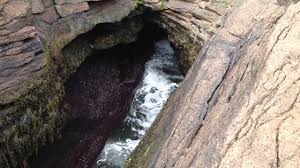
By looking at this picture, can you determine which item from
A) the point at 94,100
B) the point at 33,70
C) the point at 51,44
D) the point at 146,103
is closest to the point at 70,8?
the point at 51,44

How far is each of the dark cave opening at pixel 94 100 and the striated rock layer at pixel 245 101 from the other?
3341 mm

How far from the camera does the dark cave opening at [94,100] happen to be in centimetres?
920

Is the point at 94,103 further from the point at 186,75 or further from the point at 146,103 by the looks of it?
the point at 186,75

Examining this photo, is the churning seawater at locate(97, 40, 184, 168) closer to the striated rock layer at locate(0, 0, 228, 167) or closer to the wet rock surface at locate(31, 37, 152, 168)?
the wet rock surface at locate(31, 37, 152, 168)

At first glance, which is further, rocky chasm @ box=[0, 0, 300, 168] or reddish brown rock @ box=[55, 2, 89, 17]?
reddish brown rock @ box=[55, 2, 89, 17]

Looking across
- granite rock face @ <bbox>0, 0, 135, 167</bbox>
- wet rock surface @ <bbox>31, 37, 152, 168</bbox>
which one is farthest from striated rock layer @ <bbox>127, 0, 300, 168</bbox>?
wet rock surface @ <bbox>31, 37, 152, 168</bbox>

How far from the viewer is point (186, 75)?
7.28 metres

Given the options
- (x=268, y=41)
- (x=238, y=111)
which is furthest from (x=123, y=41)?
(x=238, y=111)

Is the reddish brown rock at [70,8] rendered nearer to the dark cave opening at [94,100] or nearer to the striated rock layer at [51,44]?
the striated rock layer at [51,44]

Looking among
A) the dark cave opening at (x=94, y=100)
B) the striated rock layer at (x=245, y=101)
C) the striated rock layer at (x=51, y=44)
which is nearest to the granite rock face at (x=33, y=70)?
the striated rock layer at (x=51, y=44)

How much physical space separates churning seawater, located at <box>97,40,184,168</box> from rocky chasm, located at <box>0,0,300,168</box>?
0.34 metres

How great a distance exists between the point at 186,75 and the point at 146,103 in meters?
3.74

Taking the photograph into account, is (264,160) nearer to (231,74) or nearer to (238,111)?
(238,111)

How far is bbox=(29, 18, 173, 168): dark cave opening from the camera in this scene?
9.20 meters
